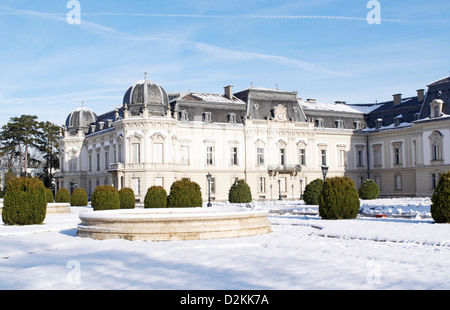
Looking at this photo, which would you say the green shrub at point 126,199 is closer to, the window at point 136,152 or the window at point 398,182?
the window at point 136,152

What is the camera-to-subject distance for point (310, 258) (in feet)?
35.6

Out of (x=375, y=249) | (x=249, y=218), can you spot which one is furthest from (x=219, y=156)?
(x=375, y=249)

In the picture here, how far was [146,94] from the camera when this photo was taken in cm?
4562

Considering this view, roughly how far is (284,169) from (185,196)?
29696mm

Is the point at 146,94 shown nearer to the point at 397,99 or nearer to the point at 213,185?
the point at 213,185

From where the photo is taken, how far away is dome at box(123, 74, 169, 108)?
45750mm

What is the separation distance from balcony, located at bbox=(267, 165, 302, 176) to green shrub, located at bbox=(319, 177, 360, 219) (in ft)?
101

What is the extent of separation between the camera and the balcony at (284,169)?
2013 inches

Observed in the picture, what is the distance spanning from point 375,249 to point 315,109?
143 ft

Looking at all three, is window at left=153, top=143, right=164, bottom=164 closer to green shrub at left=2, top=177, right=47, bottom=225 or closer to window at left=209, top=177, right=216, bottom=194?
window at left=209, top=177, right=216, bottom=194

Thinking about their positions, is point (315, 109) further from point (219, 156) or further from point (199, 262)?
point (199, 262)

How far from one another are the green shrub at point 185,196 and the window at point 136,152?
22.8 metres

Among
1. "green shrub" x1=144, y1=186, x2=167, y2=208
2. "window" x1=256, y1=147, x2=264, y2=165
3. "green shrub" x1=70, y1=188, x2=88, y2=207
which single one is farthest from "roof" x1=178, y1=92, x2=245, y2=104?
"green shrub" x1=144, y1=186, x2=167, y2=208

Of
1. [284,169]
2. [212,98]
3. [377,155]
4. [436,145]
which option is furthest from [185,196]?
[377,155]
